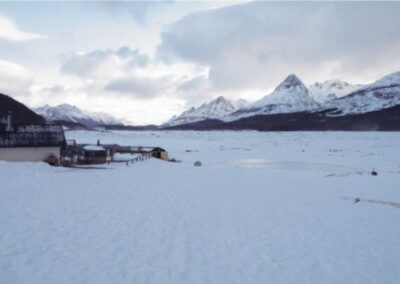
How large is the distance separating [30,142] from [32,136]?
0.69m

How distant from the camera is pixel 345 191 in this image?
843 inches

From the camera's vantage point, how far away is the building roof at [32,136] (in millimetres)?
29011

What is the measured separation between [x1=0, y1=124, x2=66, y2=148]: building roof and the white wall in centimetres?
38

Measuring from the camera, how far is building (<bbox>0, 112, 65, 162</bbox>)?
2897 cm

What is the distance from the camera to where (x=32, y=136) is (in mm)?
30719

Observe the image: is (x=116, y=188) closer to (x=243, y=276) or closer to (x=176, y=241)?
(x=176, y=241)

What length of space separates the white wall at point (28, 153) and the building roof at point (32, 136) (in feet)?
1.24

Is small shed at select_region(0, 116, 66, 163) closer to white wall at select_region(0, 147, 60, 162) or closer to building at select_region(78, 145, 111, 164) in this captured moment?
white wall at select_region(0, 147, 60, 162)

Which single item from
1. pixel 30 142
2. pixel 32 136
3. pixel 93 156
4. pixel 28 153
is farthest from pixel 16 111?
pixel 28 153

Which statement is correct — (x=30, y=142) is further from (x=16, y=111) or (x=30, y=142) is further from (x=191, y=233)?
(x=16, y=111)

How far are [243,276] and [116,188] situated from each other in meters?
12.7

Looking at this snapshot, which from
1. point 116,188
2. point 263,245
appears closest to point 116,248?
point 263,245

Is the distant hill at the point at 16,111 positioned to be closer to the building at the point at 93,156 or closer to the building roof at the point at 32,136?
the building at the point at 93,156

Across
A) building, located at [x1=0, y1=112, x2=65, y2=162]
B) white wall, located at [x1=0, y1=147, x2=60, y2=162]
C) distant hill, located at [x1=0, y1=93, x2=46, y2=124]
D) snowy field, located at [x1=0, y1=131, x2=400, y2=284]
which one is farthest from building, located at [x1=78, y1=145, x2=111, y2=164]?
distant hill, located at [x1=0, y1=93, x2=46, y2=124]
